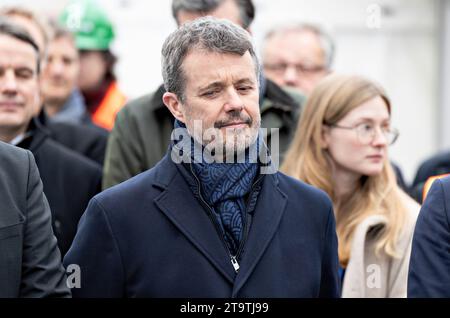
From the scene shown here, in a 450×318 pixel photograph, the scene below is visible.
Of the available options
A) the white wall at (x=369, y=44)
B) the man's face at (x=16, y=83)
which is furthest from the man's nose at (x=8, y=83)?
the white wall at (x=369, y=44)

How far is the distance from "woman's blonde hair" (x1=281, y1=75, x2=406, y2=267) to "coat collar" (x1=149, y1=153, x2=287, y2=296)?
133 cm

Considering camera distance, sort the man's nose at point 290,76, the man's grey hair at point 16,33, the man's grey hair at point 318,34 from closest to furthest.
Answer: the man's grey hair at point 16,33 < the man's nose at point 290,76 < the man's grey hair at point 318,34

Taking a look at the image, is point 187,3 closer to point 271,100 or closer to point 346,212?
point 271,100

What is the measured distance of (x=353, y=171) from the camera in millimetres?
5363

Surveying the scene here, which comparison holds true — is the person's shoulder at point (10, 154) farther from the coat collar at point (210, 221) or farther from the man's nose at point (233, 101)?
the man's nose at point (233, 101)

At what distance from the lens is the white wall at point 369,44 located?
10.2 meters

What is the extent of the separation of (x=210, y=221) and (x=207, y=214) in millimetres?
34

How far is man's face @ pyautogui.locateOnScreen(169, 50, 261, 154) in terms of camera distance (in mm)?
3871

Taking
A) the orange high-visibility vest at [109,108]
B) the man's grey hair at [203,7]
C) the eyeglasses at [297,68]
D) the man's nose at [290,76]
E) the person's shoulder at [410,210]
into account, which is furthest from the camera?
the orange high-visibility vest at [109,108]

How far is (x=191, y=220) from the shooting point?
3875 millimetres

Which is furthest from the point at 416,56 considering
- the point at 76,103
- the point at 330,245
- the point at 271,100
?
the point at 330,245

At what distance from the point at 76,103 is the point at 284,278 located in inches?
149

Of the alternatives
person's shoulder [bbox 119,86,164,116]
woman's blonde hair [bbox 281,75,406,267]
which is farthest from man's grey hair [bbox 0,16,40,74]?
woman's blonde hair [bbox 281,75,406,267]

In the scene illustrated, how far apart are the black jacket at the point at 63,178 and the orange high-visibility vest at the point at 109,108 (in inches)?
77.5
